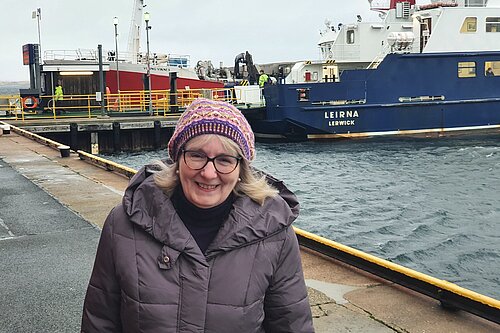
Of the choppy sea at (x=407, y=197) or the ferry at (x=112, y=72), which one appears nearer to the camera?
the choppy sea at (x=407, y=197)

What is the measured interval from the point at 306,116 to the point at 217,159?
22363 millimetres

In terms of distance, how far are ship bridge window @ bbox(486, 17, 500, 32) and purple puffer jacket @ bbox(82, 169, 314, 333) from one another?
86.7ft

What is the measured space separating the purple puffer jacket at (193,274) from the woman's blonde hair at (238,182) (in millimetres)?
30

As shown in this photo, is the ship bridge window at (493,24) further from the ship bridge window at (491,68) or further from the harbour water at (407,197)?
the harbour water at (407,197)

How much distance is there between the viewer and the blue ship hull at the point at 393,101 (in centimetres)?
2408

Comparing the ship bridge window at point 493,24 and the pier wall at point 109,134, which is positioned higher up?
the ship bridge window at point 493,24

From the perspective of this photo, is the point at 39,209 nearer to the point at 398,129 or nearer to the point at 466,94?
the point at 398,129

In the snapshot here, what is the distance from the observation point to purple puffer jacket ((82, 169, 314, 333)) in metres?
1.89

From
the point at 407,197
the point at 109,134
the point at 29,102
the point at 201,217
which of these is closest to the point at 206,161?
the point at 201,217

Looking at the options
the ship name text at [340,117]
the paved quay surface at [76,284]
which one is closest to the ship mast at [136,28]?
the ship name text at [340,117]

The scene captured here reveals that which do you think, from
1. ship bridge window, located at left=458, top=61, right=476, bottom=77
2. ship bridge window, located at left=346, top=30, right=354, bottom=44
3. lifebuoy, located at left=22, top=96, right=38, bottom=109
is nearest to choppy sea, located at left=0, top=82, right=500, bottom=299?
ship bridge window, located at left=458, top=61, right=476, bottom=77

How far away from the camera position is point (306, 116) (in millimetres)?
24188

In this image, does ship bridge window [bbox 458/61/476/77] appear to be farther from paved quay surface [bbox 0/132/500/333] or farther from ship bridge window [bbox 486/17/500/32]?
paved quay surface [bbox 0/132/500/333]

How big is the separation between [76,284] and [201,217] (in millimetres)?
2986
